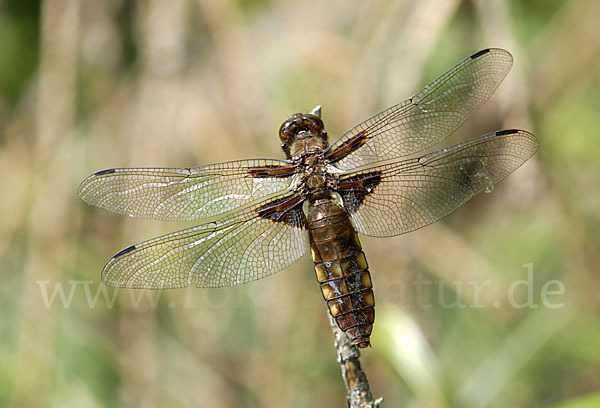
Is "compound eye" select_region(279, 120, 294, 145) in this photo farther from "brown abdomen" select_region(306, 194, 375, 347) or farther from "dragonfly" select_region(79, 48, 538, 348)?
"brown abdomen" select_region(306, 194, 375, 347)

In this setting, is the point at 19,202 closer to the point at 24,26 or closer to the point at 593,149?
the point at 24,26

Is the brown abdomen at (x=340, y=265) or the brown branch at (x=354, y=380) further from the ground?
the brown abdomen at (x=340, y=265)

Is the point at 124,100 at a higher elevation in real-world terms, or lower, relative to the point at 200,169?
higher

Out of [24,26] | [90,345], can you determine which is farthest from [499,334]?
[24,26]

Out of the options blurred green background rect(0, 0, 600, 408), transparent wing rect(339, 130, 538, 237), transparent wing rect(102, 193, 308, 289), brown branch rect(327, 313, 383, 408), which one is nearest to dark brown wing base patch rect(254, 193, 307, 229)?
transparent wing rect(102, 193, 308, 289)

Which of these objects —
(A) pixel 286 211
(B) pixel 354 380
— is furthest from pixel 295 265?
(B) pixel 354 380

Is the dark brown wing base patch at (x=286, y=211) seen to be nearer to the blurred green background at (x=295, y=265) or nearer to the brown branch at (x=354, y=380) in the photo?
the brown branch at (x=354, y=380)

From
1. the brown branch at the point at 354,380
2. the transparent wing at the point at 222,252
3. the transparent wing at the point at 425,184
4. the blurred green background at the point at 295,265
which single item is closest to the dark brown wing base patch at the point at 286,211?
the transparent wing at the point at 222,252
